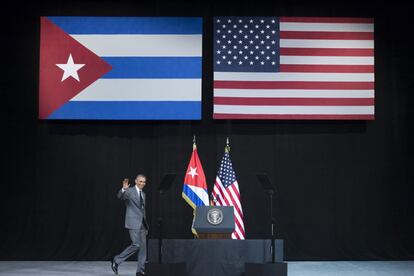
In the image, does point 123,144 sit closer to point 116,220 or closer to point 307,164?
point 116,220

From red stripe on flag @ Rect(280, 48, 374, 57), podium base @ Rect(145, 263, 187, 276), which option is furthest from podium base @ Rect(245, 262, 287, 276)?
red stripe on flag @ Rect(280, 48, 374, 57)

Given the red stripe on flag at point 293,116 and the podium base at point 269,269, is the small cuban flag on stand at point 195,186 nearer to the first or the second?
the red stripe on flag at point 293,116

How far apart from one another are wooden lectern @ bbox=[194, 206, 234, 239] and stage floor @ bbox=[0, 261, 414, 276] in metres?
2.15

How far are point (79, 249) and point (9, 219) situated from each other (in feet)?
4.78

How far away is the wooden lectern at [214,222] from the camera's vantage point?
7512 millimetres

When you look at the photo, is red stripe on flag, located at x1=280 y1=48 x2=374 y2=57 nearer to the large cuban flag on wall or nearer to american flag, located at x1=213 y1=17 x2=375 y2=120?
american flag, located at x1=213 y1=17 x2=375 y2=120

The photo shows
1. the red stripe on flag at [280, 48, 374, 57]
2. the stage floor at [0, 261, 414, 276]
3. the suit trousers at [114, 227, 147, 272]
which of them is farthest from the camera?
the red stripe on flag at [280, 48, 374, 57]

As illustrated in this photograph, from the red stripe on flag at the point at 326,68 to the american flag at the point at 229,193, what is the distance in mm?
2224

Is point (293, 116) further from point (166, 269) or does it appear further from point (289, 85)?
point (166, 269)

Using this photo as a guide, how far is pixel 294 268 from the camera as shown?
9930 millimetres

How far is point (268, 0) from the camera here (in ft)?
37.5

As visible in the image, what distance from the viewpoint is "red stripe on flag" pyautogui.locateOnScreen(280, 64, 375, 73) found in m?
11.1

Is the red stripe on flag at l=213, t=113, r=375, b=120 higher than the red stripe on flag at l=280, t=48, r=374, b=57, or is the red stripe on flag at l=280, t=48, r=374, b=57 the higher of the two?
the red stripe on flag at l=280, t=48, r=374, b=57

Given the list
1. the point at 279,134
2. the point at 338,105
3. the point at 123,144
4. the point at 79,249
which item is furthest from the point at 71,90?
the point at 338,105
